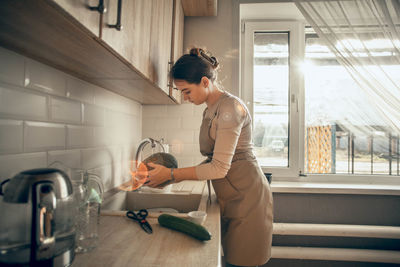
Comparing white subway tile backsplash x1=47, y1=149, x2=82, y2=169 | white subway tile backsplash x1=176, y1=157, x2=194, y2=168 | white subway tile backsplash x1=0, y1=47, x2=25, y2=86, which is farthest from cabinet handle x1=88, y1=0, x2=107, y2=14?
white subway tile backsplash x1=176, y1=157, x2=194, y2=168

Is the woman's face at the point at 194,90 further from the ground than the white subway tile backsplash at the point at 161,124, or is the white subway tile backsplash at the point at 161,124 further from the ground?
the woman's face at the point at 194,90

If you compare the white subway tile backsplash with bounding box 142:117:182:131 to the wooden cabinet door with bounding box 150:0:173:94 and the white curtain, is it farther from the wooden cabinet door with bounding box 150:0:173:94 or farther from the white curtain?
the white curtain

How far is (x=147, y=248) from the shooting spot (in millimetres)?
735

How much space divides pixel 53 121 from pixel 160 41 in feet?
2.09

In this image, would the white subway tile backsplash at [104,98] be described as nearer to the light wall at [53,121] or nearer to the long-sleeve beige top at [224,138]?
the light wall at [53,121]

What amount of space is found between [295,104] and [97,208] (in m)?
1.94

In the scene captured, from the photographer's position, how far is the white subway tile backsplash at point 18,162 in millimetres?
735

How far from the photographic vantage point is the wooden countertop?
65 cm

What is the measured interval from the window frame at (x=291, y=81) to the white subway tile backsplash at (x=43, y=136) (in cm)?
164

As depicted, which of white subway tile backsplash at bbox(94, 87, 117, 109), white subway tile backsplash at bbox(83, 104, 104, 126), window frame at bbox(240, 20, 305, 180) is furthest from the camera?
window frame at bbox(240, 20, 305, 180)

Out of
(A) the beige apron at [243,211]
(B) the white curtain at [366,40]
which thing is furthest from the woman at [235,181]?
(B) the white curtain at [366,40]

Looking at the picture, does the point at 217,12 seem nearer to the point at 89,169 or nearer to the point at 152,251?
the point at 89,169

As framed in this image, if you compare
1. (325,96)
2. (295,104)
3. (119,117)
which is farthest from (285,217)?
(119,117)

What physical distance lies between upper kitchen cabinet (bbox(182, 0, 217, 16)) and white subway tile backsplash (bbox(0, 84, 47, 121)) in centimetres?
146
